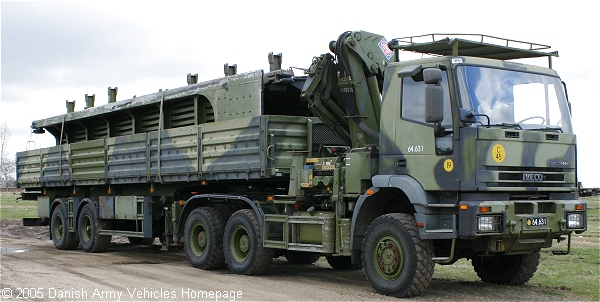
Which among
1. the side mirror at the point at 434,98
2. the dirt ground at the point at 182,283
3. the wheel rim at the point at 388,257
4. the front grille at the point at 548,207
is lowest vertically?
the dirt ground at the point at 182,283

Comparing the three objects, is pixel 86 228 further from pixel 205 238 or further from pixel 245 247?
pixel 245 247

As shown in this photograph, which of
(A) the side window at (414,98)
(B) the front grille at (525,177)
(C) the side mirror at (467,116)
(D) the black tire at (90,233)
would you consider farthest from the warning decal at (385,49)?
(D) the black tire at (90,233)

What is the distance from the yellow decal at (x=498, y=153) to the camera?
9.27 m

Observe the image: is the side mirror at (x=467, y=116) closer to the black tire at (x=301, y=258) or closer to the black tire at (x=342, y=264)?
the black tire at (x=342, y=264)

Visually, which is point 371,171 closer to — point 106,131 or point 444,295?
point 444,295

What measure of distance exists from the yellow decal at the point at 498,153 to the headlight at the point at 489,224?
28.2 inches

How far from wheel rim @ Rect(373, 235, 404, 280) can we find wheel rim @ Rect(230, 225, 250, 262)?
3367 millimetres

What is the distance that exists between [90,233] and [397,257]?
410 inches

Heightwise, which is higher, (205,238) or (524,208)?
(524,208)

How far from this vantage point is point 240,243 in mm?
13062

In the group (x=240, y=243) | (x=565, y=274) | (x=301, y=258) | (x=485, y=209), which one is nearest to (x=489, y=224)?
(x=485, y=209)

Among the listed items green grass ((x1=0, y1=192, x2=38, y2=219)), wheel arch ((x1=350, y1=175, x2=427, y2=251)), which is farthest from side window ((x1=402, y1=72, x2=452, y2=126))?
green grass ((x1=0, y1=192, x2=38, y2=219))

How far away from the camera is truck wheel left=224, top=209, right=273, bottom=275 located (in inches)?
492

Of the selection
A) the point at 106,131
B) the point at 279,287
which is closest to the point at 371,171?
the point at 279,287
